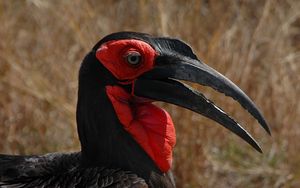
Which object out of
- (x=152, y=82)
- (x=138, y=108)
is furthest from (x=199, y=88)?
(x=152, y=82)

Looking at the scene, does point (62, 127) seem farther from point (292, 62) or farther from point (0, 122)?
point (292, 62)

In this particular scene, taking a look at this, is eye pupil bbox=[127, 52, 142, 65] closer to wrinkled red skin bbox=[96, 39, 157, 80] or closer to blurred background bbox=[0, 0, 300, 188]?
wrinkled red skin bbox=[96, 39, 157, 80]

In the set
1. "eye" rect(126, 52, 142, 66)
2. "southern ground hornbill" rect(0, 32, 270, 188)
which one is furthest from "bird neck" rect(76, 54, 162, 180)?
"eye" rect(126, 52, 142, 66)

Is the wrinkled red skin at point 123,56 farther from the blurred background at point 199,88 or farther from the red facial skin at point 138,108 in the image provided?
the blurred background at point 199,88

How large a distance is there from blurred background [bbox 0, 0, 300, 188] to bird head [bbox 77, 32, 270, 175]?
147 centimetres

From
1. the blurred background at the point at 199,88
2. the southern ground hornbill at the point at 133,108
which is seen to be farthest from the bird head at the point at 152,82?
the blurred background at the point at 199,88

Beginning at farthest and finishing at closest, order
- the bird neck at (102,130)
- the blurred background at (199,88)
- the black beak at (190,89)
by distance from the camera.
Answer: the blurred background at (199,88) < the bird neck at (102,130) < the black beak at (190,89)

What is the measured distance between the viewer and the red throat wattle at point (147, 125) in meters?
3.80

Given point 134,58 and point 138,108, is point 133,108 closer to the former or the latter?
point 138,108

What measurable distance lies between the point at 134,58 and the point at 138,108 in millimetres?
253

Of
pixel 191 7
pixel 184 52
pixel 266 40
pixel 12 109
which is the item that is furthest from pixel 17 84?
pixel 184 52

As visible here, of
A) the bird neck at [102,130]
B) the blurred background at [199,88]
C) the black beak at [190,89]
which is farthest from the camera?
the blurred background at [199,88]

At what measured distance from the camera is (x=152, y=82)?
3.77m

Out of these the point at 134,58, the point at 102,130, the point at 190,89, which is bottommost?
the point at 102,130
